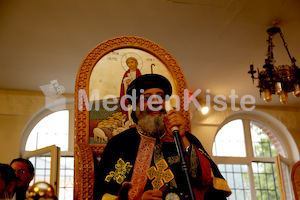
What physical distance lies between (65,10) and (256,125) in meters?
6.98

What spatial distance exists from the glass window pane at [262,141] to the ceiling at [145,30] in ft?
10.5

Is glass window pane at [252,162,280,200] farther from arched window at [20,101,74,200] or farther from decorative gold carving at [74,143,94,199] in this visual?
decorative gold carving at [74,143,94,199]

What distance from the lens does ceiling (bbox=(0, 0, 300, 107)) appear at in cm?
534

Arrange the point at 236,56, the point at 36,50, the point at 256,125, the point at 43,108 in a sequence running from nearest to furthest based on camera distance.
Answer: the point at 36,50 < the point at 236,56 < the point at 43,108 < the point at 256,125

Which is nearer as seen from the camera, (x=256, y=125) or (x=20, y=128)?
(x=20, y=128)

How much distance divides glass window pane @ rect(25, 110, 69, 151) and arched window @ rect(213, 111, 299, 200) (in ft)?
12.7

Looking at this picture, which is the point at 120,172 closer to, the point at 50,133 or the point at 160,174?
the point at 160,174

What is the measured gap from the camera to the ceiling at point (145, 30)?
5336mm

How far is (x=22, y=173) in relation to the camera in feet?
13.2

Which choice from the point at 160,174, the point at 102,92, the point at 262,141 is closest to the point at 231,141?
the point at 262,141

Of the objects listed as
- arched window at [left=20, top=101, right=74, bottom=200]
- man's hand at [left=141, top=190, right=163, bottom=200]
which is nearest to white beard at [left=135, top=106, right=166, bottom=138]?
man's hand at [left=141, top=190, right=163, bottom=200]

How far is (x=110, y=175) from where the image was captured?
2523 mm

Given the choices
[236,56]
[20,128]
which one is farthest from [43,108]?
[236,56]

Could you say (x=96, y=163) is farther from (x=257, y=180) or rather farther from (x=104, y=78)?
(x=257, y=180)
